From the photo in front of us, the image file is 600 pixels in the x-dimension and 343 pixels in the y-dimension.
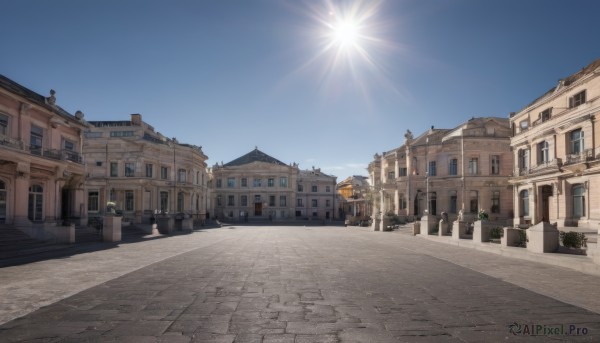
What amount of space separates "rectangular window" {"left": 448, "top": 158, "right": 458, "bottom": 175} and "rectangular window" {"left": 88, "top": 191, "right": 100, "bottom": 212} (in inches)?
1643

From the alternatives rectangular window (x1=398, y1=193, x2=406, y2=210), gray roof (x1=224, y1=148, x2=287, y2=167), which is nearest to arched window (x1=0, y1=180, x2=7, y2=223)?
rectangular window (x1=398, y1=193, x2=406, y2=210)

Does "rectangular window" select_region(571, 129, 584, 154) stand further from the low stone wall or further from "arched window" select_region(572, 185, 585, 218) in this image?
the low stone wall

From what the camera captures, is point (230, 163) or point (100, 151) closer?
point (100, 151)

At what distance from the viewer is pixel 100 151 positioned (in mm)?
48844

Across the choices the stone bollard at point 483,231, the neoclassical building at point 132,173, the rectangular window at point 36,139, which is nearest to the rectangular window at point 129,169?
the neoclassical building at point 132,173

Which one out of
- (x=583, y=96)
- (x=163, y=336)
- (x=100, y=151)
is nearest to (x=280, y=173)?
(x=100, y=151)

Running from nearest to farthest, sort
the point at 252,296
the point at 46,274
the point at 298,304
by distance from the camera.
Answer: the point at 298,304 < the point at 252,296 < the point at 46,274

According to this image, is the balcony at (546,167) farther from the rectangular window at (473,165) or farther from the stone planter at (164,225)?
the stone planter at (164,225)

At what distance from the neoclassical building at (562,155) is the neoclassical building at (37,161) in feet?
99.2

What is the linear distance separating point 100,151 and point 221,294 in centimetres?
4746

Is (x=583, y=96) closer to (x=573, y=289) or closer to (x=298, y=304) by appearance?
(x=573, y=289)

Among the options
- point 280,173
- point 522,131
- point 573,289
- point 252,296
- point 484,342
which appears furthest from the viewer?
point 280,173

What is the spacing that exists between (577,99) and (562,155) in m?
3.79

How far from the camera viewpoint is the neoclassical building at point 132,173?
47625 millimetres
